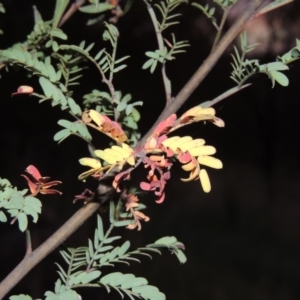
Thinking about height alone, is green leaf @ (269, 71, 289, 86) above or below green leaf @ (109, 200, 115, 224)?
above

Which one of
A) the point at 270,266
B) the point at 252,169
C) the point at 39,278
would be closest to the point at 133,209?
the point at 39,278

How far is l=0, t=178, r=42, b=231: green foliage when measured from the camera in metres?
0.30

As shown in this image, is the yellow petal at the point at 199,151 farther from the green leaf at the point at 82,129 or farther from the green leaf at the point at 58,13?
the green leaf at the point at 58,13

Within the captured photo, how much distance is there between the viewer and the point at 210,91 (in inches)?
75.5

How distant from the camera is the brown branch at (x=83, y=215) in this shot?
0.32 metres

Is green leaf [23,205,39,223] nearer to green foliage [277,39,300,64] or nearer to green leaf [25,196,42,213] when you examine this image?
green leaf [25,196,42,213]

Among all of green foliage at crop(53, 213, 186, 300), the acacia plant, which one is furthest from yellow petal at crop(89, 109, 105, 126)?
green foliage at crop(53, 213, 186, 300)

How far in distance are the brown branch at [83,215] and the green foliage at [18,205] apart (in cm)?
3

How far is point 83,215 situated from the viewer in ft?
1.09

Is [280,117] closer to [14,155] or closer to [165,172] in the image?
[14,155]

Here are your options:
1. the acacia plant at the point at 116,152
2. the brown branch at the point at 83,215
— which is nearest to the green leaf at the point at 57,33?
the acacia plant at the point at 116,152

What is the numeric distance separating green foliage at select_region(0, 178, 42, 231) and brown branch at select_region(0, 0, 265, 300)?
1.2 inches

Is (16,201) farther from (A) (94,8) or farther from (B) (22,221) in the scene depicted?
(A) (94,8)

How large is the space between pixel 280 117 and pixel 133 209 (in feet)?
6.62
